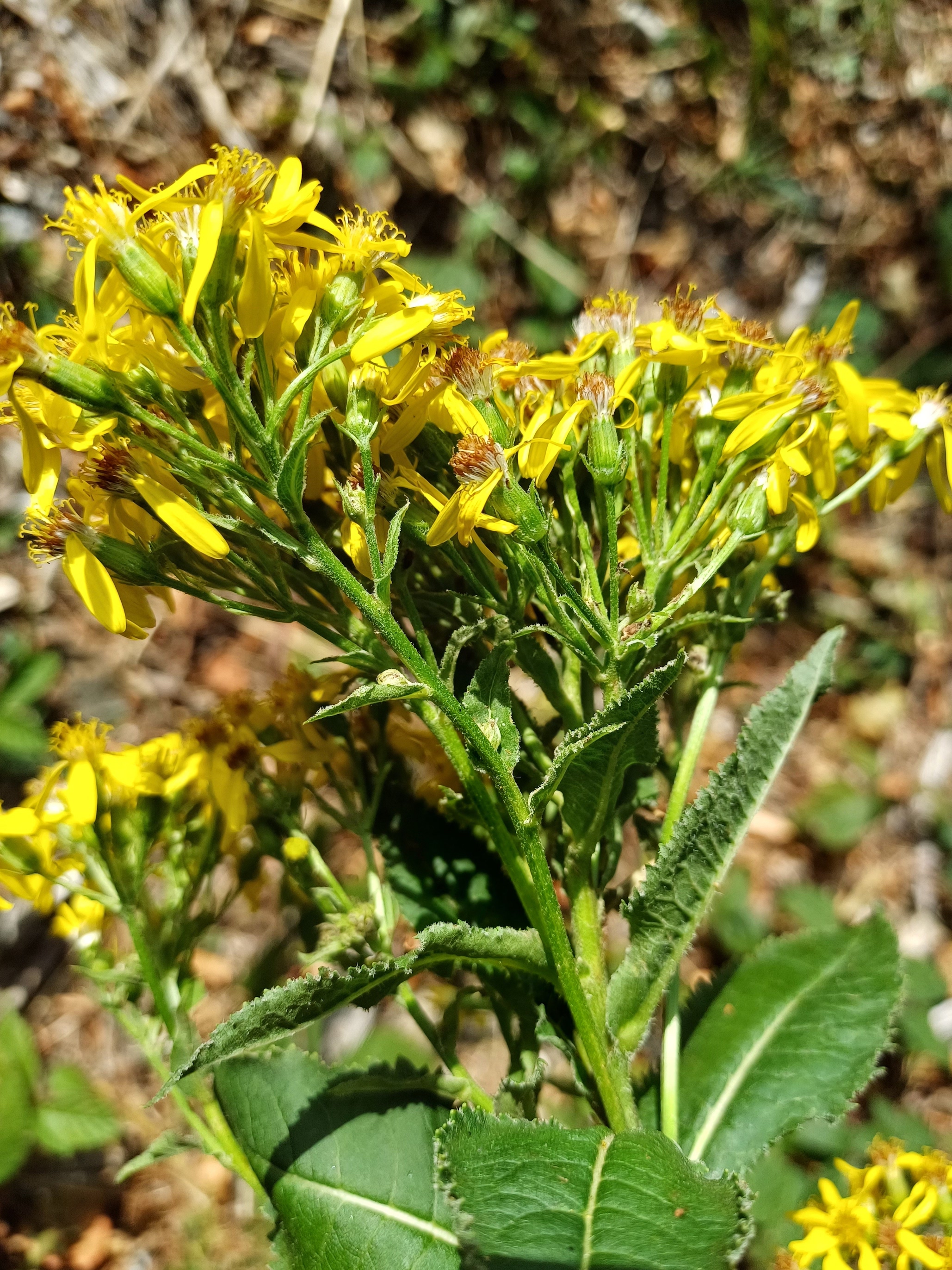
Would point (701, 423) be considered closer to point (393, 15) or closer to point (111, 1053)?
point (111, 1053)

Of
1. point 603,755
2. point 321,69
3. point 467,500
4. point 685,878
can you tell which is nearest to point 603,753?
point 603,755

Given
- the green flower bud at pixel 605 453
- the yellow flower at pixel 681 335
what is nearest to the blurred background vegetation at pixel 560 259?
the yellow flower at pixel 681 335

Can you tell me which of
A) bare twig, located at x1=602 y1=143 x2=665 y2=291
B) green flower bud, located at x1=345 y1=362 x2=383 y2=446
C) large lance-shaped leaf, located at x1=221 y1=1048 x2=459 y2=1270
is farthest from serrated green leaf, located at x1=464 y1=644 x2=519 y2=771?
bare twig, located at x1=602 y1=143 x2=665 y2=291

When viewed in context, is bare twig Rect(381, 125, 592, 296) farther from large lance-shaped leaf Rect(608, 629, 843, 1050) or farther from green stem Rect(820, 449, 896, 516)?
large lance-shaped leaf Rect(608, 629, 843, 1050)

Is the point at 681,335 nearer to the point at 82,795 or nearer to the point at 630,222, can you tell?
the point at 82,795

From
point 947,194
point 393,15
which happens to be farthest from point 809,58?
point 393,15

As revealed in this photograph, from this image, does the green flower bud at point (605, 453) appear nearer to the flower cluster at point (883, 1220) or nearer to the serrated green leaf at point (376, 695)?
the serrated green leaf at point (376, 695)

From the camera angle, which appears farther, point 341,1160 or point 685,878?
point 341,1160
